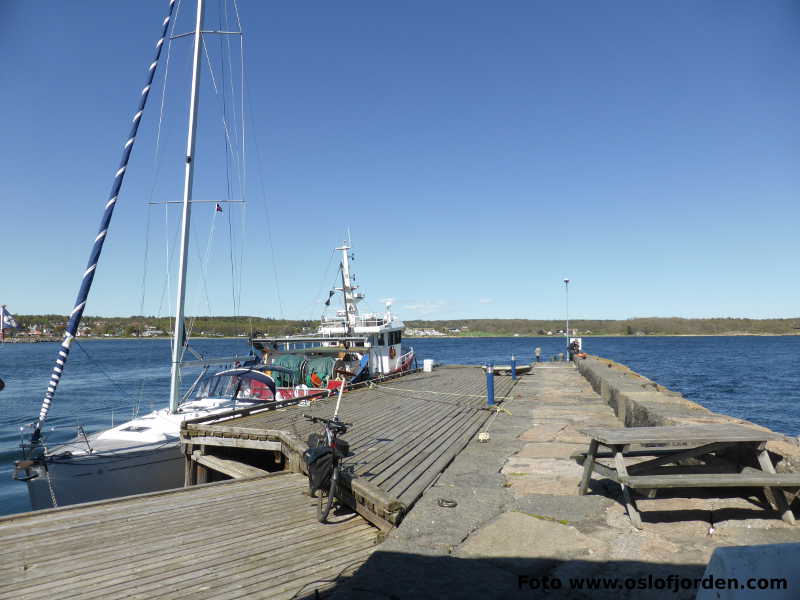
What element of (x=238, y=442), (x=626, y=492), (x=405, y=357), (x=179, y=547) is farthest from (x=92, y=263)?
(x=405, y=357)

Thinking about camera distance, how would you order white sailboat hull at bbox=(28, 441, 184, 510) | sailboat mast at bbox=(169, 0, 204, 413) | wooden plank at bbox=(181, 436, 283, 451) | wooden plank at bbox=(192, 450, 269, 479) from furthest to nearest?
sailboat mast at bbox=(169, 0, 204, 413) → white sailboat hull at bbox=(28, 441, 184, 510) → wooden plank at bbox=(181, 436, 283, 451) → wooden plank at bbox=(192, 450, 269, 479)

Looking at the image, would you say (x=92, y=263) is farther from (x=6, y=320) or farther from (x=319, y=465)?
(x=319, y=465)

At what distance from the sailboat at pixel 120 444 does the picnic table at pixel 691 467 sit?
968 centimetres

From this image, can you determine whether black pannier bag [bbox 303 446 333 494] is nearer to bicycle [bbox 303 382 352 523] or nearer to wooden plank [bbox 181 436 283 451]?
bicycle [bbox 303 382 352 523]

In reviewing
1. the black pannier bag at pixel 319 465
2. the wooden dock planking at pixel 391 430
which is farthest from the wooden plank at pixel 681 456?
the black pannier bag at pixel 319 465

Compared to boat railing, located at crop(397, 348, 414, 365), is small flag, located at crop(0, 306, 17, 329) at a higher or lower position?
higher

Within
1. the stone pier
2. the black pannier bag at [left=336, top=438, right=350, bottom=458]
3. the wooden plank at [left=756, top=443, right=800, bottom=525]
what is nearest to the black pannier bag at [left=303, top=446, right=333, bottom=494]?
the black pannier bag at [left=336, top=438, right=350, bottom=458]

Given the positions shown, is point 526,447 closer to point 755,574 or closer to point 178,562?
point 178,562

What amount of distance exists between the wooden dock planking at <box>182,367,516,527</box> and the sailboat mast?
2.78 m

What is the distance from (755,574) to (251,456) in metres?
11.7

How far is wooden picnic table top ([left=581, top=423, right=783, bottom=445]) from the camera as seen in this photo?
519 centimetres

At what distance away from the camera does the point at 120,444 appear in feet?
38.3

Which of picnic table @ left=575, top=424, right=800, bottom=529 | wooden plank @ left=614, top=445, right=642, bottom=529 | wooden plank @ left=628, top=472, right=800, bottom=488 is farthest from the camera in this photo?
wooden plank @ left=614, top=445, right=642, bottom=529

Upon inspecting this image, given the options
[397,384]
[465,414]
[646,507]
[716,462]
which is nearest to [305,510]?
[646,507]
